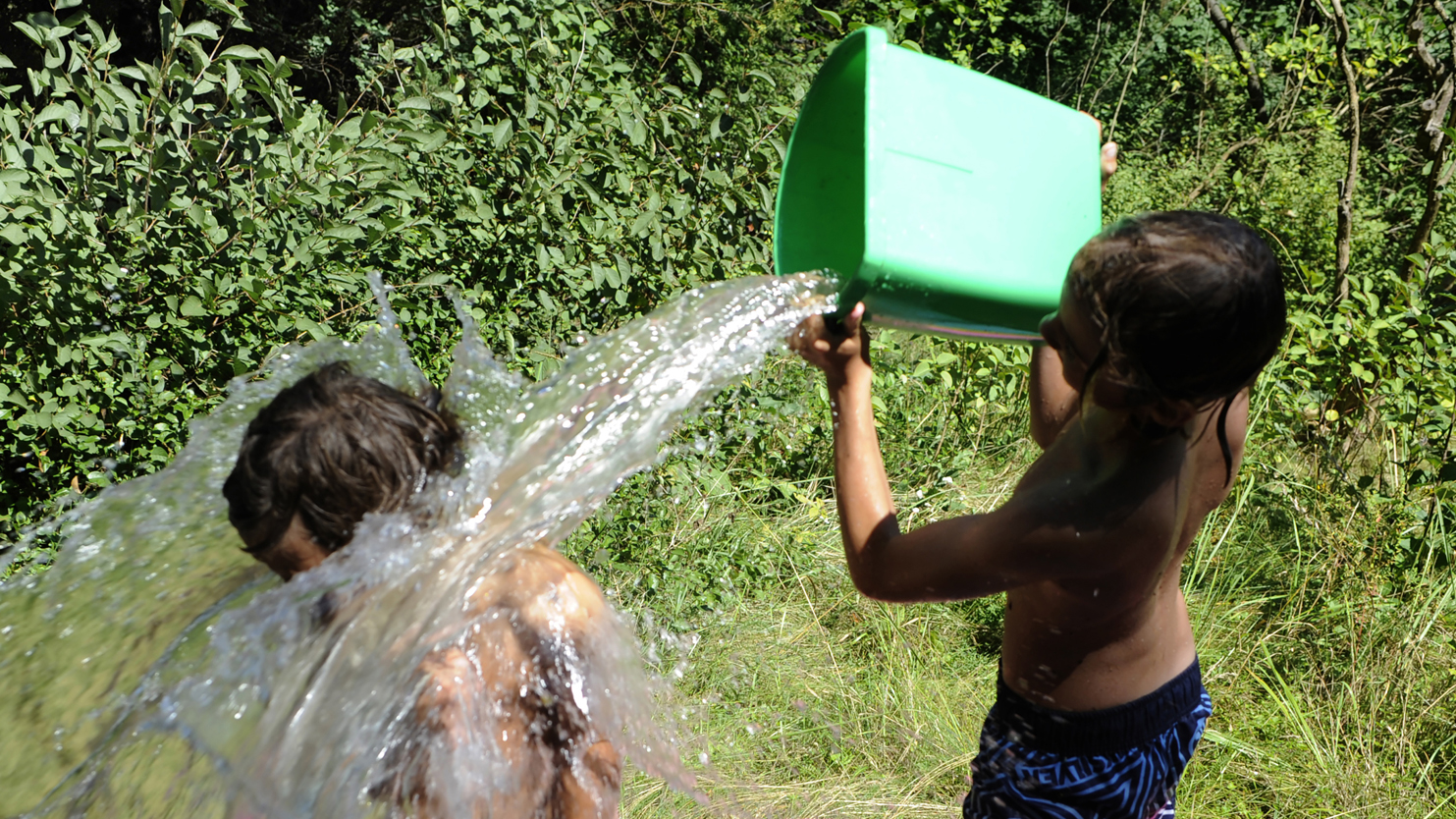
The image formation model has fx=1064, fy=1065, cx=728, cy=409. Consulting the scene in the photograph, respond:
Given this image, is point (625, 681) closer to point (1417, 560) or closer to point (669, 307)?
point (669, 307)

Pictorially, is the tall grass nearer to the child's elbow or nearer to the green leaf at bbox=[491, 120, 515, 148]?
the green leaf at bbox=[491, 120, 515, 148]

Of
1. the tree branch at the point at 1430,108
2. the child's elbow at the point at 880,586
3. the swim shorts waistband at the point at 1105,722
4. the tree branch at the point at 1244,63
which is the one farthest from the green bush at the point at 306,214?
the tree branch at the point at 1244,63

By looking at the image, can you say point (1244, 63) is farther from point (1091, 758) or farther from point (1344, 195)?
point (1091, 758)

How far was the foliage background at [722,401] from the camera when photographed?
8.24 ft

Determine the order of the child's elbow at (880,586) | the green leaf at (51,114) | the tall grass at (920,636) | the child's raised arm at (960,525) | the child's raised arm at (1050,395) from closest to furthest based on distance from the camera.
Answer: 1. the child's raised arm at (960,525)
2. the child's elbow at (880,586)
3. the child's raised arm at (1050,395)
4. the green leaf at (51,114)
5. the tall grass at (920,636)

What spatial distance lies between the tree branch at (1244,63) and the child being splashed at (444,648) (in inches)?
304

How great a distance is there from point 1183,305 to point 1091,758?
0.72m

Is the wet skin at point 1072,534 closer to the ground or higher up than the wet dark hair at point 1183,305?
closer to the ground

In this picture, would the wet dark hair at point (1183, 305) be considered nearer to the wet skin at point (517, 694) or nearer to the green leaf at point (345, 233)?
the wet skin at point (517, 694)

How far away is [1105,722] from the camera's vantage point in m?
1.55

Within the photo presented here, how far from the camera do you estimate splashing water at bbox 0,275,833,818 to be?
4.43ft

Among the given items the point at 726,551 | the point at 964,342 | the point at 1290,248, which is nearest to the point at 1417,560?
the point at 964,342

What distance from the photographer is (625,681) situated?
4.93ft

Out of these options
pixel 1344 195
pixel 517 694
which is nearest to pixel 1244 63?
pixel 1344 195
